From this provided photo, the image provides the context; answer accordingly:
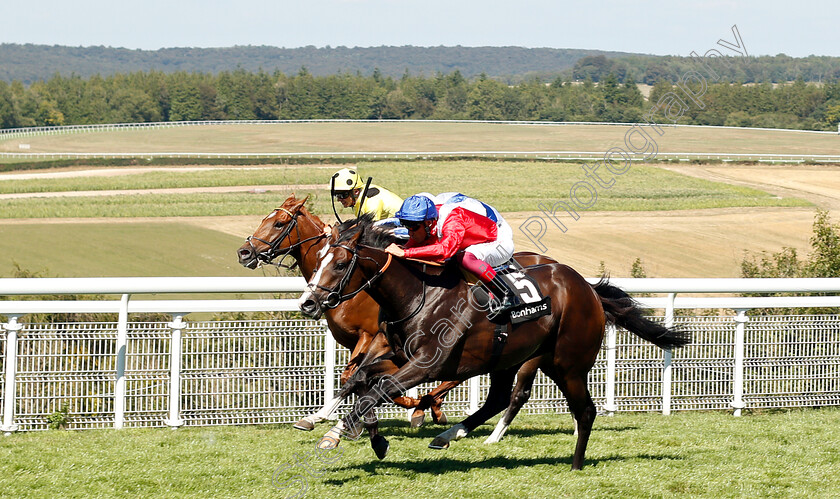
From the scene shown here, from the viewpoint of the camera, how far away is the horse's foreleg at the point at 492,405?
16.0 feet

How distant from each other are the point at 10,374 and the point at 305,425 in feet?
5.82

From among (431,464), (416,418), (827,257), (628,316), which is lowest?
(416,418)

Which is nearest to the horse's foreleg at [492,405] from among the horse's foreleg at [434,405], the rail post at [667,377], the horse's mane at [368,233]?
the horse's foreleg at [434,405]

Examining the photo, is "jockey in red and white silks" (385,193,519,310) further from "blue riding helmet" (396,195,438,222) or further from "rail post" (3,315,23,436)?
"rail post" (3,315,23,436)

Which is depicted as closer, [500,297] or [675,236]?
[500,297]

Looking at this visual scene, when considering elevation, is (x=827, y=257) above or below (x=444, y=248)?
below

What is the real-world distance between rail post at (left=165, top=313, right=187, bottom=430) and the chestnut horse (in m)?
0.62

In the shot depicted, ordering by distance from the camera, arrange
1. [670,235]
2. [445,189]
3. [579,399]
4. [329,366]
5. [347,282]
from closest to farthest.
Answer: [347,282]
[579,399]
[329,366]
[670,235]
[445,189]

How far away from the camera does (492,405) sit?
512 cm

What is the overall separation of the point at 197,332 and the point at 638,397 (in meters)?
3.02

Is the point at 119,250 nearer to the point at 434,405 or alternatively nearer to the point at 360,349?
the point at 434,405

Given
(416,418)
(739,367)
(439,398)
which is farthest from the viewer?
(739,367)

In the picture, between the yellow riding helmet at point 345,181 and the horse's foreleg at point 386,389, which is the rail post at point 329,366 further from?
the horse's foreleg at point 386,389

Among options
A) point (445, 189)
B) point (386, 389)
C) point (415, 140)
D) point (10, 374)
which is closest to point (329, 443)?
point (386, 389)
